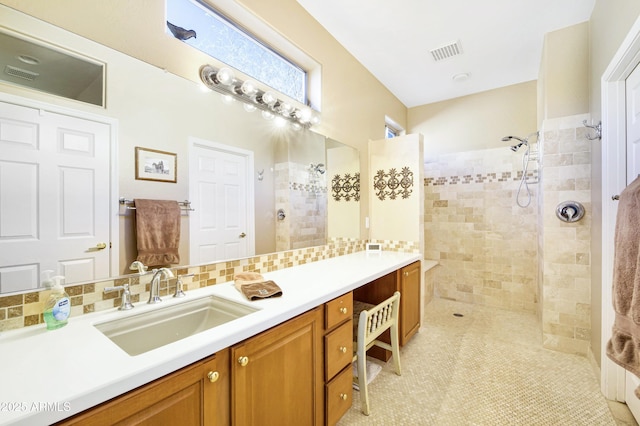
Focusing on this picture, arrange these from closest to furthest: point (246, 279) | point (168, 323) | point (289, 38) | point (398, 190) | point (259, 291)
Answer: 1. point (168, 323)
2. point (259, 291)
3. point (246, 279)
4. point (289, 38)
5. point (398, 190)

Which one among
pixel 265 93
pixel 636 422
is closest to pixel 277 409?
pixel 265 93

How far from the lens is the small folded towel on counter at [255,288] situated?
130 cm

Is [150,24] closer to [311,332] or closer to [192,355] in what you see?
[192,355]

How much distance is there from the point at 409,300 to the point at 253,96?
2036 millimetres

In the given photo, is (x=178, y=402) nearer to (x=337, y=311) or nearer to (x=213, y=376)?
(x=213, y=376)

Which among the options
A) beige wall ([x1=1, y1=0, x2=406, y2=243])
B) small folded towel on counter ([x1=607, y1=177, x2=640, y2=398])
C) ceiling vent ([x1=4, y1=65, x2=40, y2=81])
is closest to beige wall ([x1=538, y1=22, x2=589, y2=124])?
small folded towel on counter ([x1=607, y1=177, x2=640, y2=398])

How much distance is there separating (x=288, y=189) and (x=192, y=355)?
4.64 ft

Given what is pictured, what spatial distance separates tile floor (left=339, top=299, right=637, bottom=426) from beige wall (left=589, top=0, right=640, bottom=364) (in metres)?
0.34

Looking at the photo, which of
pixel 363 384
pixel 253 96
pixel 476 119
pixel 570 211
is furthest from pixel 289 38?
pixel 476 119

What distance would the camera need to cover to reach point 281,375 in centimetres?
112

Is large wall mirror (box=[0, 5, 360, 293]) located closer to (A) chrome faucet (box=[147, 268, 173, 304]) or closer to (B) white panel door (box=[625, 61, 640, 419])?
(A) chrome faucet (box=[147, 268, 173, 304])

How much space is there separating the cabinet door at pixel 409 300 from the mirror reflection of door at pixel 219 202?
4.21 ft

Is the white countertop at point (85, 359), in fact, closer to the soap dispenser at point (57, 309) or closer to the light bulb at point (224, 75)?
the soap dispenser at point (57, 309)

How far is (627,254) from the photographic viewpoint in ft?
3.87
